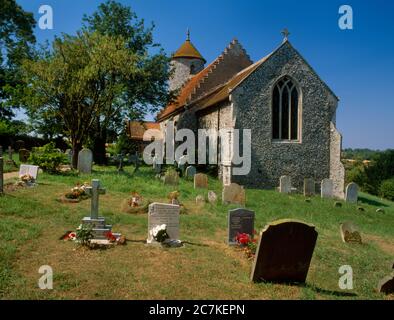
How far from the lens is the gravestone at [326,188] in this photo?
17.8m

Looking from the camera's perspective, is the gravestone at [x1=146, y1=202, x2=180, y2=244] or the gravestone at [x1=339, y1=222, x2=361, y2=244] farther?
the gravestone at [x1=339, y1=222, x2=361, y2=244]

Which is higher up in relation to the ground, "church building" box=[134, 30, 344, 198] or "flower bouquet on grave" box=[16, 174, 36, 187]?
"church building" box=[134, 30, 344, 198]

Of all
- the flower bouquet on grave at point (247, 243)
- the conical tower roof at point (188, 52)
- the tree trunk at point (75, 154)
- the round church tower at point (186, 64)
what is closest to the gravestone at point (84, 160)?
the tree trunk at point (75, 154)

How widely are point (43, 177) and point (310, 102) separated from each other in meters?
14.3

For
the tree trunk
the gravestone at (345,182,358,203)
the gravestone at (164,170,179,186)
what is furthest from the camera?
the tree trunk

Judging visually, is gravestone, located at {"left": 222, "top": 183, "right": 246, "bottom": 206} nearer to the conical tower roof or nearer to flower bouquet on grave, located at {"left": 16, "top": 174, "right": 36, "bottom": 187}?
flower bouquet on grave, located at {"left": 16, "top": 174, "right": 36, "bottom": 187}

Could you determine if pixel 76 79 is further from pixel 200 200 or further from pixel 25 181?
pixel 200 200

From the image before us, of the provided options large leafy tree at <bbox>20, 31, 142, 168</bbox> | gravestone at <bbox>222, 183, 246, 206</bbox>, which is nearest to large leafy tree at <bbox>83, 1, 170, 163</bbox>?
large leafy tree at <bbox>20, 31, 142, 168</bbox>

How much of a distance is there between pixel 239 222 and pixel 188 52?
2900 cm

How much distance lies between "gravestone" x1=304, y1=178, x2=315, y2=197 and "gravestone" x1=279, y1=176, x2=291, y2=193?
3.05 ft

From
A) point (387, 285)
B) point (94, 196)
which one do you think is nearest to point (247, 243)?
point (387, 285)

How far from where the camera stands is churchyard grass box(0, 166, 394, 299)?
522cm

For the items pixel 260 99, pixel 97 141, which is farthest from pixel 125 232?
pixel 97 141
